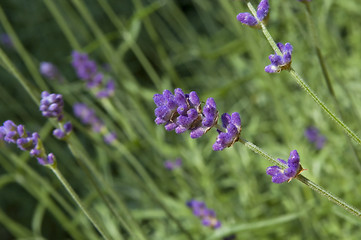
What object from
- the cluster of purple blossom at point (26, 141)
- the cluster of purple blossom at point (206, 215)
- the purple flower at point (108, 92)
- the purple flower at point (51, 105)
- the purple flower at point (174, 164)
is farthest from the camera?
the purple flower at point (174, 164)

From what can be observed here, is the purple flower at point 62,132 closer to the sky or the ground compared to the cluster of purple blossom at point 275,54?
closer to the sky

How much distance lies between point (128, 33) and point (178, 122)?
1408 millimetres

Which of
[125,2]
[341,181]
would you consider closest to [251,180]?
[341,181]

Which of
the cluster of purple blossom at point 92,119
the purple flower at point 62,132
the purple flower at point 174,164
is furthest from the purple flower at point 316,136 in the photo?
the purple flower at point 62,132

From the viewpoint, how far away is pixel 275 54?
0.88 m

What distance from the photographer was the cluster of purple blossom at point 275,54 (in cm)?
86

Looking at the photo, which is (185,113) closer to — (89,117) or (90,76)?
(90,76)

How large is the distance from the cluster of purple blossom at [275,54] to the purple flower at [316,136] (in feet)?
5.72

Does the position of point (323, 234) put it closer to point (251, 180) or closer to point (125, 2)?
point (251, 180)

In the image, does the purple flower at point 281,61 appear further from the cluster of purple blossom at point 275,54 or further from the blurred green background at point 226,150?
the blurred green background at point 226,150

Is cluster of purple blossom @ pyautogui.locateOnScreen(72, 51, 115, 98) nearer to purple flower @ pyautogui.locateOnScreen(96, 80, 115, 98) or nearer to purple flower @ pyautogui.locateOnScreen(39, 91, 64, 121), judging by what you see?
purple flower @ pyautogui.locateOnScreen(96, 80, 115, 98)

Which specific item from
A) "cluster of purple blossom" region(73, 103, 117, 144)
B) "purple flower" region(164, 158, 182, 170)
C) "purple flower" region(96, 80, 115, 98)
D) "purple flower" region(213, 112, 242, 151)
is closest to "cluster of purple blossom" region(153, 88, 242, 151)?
"purple flower" region(213, 112, 242, 151)

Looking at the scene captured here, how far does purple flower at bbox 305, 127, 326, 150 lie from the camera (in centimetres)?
256

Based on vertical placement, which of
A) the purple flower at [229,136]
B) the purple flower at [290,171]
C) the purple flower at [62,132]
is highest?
the purple flower at [62,132]
